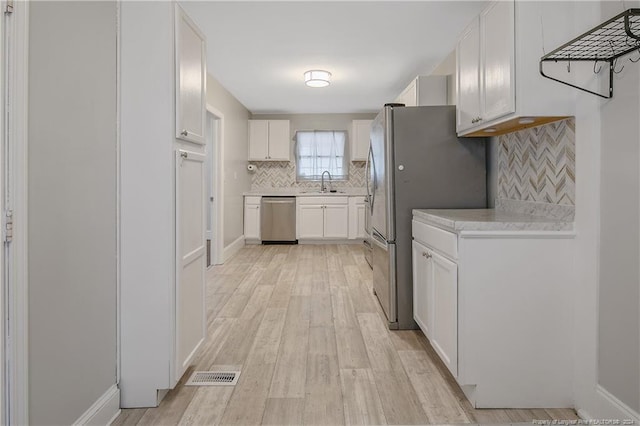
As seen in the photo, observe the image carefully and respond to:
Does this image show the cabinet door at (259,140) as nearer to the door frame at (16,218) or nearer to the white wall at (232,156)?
the white wall at (232,156)

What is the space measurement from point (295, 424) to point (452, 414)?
0.71 m

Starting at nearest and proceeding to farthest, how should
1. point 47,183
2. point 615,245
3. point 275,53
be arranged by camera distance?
point 47,183, point 615,245, point 275,53

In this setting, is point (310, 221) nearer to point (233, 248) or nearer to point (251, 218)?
point (251, 218)

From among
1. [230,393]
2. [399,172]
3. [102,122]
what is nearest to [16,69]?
[102,122]

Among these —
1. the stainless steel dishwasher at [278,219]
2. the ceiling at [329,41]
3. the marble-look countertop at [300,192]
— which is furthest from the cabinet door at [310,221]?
the ceiling at [329,41]

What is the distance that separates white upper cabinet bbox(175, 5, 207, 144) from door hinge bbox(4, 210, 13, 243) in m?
0.82

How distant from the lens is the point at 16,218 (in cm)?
126

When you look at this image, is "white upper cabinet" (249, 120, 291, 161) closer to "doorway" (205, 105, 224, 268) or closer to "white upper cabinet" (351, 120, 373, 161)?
"white upper cabinet" (351, 120, 373, 161)

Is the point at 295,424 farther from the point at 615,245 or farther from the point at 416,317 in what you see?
the point at 615,245

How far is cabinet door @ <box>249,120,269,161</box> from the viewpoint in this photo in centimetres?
757

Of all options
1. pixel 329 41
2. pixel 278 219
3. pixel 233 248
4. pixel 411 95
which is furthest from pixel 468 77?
pixel 278 219

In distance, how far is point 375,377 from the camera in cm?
227

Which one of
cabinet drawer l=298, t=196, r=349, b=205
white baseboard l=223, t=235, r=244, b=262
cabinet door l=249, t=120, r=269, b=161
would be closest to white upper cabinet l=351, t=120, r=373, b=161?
cabinet drawer l=298, t=196, r=349, b=205

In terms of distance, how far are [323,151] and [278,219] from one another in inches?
62.5
